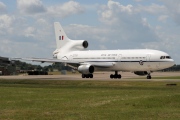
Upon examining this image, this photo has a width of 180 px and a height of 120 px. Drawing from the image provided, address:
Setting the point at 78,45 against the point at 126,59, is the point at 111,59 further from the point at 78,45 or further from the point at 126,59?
the point at 78,45

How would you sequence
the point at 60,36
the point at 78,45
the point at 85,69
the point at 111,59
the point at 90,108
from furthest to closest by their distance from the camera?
the point at 60,36
the point at 78,45
the point at 111,59
the point at 85,69
the point at 90,108

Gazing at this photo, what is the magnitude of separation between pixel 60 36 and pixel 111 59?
21.9m

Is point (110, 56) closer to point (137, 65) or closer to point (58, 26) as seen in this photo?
point (137, 65)

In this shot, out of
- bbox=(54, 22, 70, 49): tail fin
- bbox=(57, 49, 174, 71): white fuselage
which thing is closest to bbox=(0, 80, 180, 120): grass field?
bbox=(57, 49, 174, 71): white fuselage

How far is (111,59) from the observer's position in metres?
72.6

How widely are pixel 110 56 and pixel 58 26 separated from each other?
22634 millimetres

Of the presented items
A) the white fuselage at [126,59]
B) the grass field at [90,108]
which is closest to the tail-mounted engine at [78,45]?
the white fuselage at [126,59]

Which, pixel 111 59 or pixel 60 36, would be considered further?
pixel 60 36

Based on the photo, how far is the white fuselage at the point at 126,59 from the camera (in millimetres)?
67000

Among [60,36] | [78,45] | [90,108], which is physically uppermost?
[60,36]

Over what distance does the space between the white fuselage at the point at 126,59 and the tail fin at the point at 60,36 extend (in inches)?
403

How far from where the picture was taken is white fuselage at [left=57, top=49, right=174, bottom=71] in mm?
67000

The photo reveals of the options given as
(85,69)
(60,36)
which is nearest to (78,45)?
(60,36)

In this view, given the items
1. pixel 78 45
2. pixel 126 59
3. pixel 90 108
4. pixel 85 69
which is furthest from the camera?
pixel 78 45
